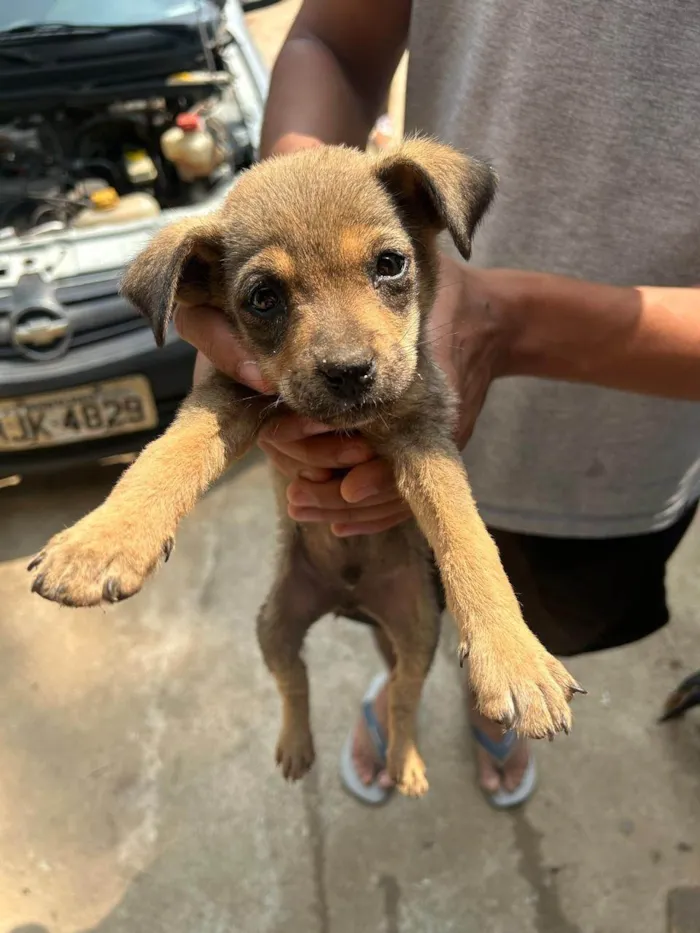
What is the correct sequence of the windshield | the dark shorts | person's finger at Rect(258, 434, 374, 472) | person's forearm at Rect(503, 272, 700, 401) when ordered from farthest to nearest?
the windshield → the dark shorts → person's finger at Rect(258, 434, 374, 472) → person's forearm at Rect(503, 272, 700, 401)

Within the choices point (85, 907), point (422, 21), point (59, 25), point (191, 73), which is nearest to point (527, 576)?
point (422, 21)

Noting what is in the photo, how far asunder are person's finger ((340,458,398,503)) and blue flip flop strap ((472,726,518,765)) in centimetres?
160

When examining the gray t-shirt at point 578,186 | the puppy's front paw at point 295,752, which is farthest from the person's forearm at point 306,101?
the puppy's front paw at point 295,752

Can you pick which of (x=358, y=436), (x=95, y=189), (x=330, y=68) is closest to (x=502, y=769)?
(x=358, y=436)

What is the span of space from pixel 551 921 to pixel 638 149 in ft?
8.59

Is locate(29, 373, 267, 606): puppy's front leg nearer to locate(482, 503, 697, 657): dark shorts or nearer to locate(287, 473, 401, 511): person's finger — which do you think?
locate(287, 473, 401, 511): person's finger

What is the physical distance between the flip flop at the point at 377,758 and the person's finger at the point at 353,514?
1.44 meters

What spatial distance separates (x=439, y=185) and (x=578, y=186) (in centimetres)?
49

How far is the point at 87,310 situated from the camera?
363 centimetres

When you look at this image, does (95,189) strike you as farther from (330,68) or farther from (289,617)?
(289,617)

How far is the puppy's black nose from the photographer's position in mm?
1598

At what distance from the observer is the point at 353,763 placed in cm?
324

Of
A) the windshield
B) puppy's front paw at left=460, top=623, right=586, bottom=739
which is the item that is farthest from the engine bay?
puppy's front paw at left=460, top=623, right=586, bottom=739

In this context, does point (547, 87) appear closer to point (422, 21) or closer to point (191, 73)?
point (422, 21)
